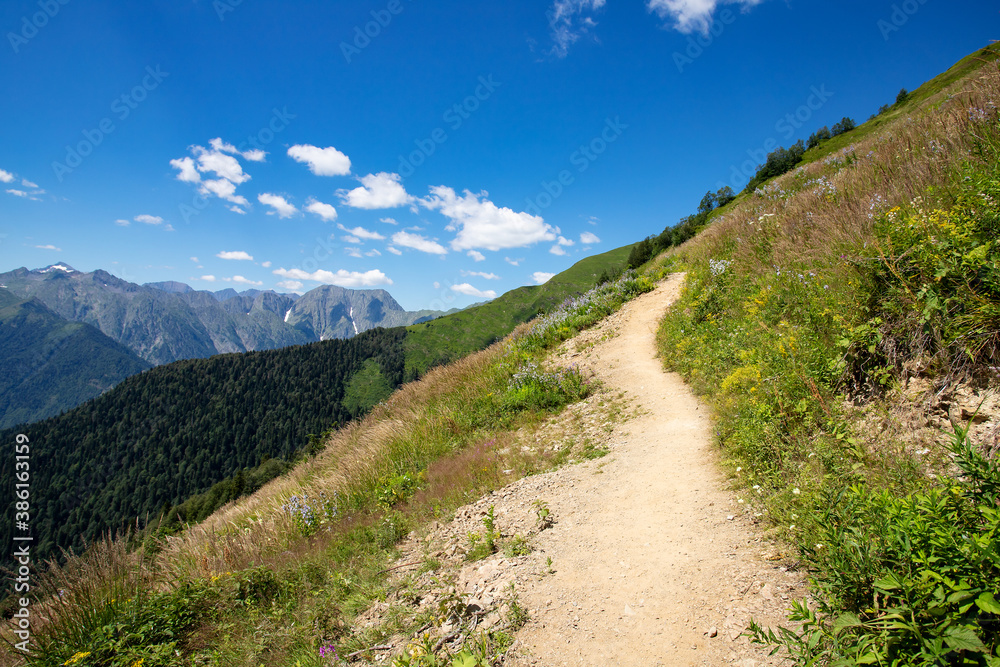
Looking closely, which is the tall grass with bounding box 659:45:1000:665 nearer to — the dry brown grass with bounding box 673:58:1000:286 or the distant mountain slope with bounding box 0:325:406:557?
the dry brown grass with bounding box 673:58:1000:286

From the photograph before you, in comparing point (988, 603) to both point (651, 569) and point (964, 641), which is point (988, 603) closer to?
point (964, 641)

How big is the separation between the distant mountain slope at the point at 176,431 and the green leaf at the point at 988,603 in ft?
477

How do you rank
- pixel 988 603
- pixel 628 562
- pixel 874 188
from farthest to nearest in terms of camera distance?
pixel 874 188, pixel 628 562, pixel 988 603

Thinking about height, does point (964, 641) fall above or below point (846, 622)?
above

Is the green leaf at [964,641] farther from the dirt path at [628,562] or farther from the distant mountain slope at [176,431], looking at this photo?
the distant mountain slope at [176,431]

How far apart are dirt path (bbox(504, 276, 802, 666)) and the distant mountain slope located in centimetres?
14153

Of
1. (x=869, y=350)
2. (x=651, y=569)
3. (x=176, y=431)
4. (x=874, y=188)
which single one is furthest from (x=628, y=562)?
(x=176, y=431)

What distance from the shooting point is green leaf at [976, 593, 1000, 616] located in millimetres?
1736

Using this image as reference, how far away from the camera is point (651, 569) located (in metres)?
3.95

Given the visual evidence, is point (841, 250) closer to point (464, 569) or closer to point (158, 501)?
point (464, 569)

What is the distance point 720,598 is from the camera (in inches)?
134

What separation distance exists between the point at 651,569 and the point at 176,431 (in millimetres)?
207976

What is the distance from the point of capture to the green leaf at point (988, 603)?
1.74m

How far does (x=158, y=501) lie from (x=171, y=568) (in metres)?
170
